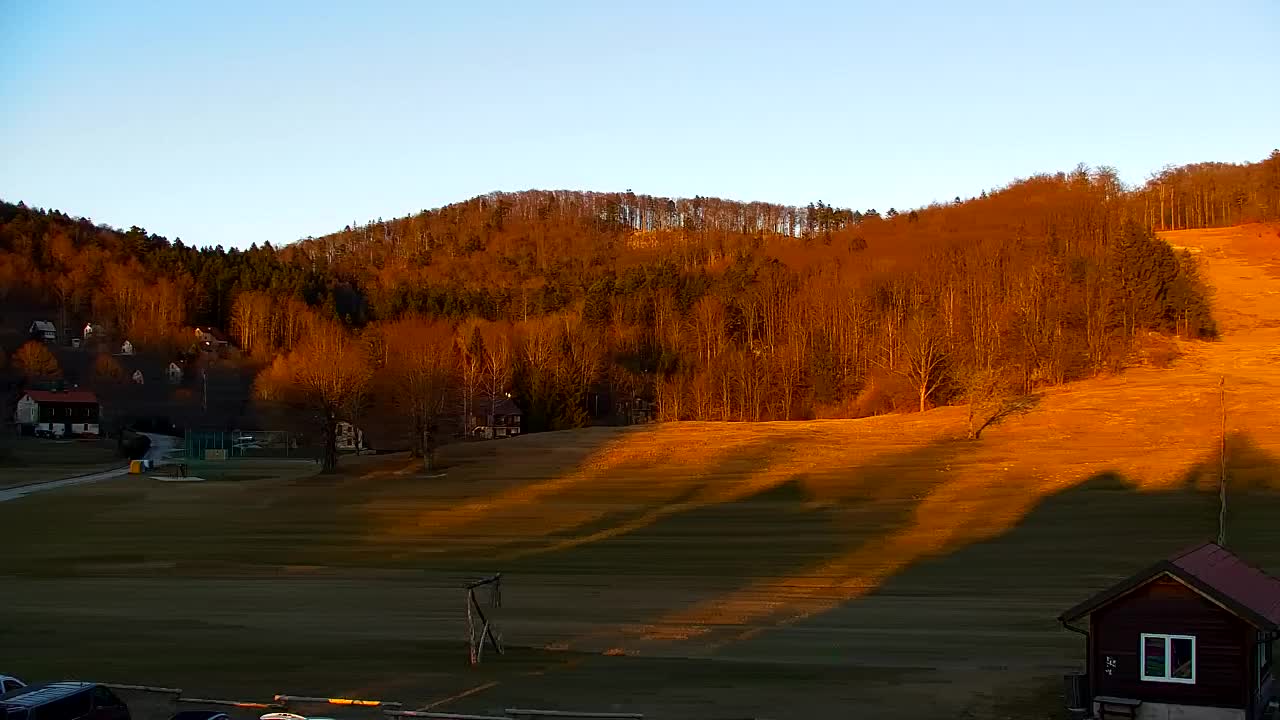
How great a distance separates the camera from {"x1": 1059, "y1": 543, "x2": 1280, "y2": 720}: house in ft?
66.5

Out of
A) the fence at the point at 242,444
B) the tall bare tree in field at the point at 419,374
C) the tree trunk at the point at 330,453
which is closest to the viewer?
the tree trunk at the point at 330,453

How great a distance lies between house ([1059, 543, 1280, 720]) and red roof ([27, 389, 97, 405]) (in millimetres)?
114037

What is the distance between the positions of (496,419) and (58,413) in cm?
4473

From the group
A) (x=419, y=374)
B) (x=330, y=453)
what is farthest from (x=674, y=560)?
(x=419, y=374)

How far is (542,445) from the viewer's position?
82.7 m

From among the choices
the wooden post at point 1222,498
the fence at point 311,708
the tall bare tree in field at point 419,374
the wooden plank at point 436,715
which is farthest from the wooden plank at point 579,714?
the tall bare tree in field at point 419,374

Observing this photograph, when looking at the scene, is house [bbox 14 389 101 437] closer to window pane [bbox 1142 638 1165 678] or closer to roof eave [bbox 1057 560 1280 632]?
Result: roof eave [bbox 1057 560 1280 632]

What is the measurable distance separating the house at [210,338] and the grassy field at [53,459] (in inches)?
1542

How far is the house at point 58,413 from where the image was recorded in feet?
371

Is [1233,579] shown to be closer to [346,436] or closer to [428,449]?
[428,449]

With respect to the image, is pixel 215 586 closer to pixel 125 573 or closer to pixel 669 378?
pixel 125 573

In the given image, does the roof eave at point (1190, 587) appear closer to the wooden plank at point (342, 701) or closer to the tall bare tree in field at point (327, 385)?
the wooden plank at point (342, 701)

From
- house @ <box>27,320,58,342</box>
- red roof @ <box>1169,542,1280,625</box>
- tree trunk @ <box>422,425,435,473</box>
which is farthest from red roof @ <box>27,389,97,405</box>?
red roof @ <box>1169,542,1280,625</box>

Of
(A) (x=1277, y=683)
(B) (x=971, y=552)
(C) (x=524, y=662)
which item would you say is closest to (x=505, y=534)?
(B) (x=971, y=552)
